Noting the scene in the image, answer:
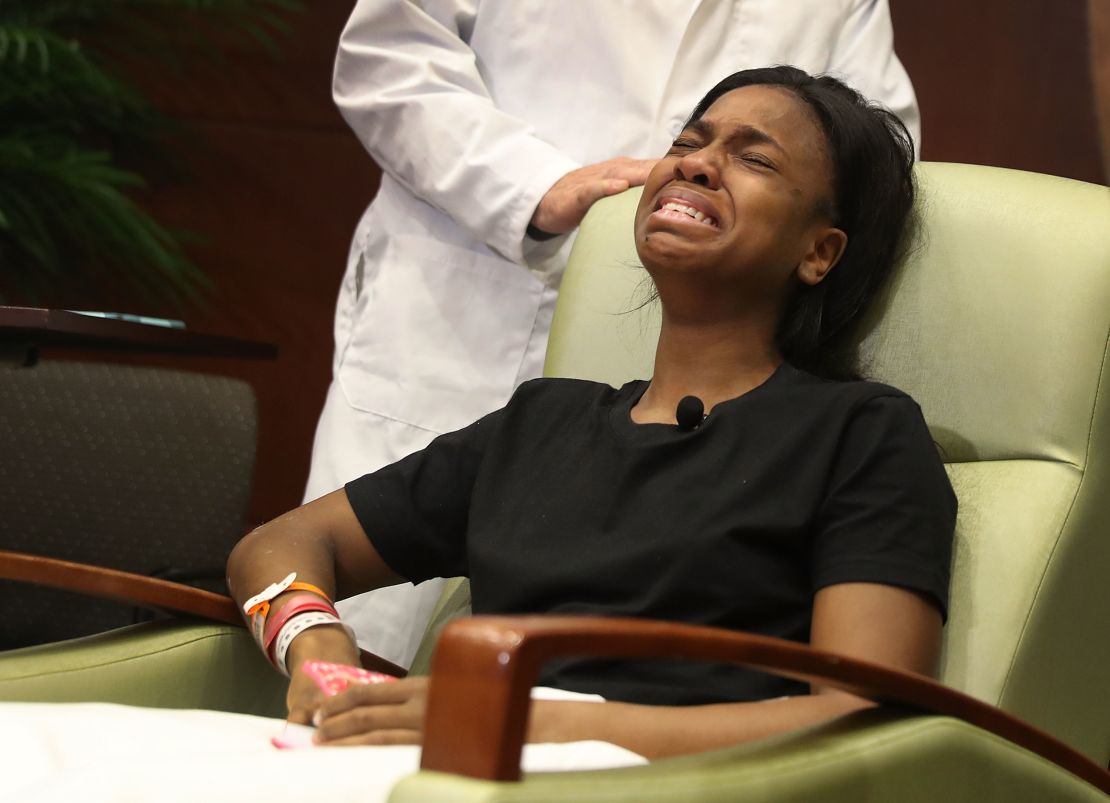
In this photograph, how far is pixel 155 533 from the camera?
1968mm

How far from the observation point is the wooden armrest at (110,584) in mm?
1273

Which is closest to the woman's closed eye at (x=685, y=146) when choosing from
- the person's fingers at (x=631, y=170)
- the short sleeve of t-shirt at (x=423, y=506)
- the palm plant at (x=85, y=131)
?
the person's fingers at (x=631, y=170)

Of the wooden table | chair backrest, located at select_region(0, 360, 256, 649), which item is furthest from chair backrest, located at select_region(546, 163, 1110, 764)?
chair backrest, located at select_region(0, 360, 256, 649)

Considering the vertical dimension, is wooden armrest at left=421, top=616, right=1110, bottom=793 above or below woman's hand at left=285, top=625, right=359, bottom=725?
above

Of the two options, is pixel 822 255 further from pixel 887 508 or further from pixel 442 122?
pixel 442 122

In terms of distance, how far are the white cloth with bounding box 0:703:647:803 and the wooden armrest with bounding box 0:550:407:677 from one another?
7.3 inches

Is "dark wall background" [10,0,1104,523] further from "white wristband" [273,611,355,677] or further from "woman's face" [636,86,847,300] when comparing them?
"white wristband" [273,611,355,677]

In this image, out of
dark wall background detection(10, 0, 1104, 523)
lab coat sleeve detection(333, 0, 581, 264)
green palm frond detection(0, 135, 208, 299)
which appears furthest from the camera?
dark wall background detection(10, 0, 1104, 523)

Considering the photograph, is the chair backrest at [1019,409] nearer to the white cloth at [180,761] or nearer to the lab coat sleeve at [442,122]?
the white cloth at [180,761]

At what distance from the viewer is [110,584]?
129 centimetres

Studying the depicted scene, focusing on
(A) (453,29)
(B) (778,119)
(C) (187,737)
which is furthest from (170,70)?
(C) (187,737)

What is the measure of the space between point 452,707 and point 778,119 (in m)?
0.82

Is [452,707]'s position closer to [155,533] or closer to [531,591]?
[531,591]

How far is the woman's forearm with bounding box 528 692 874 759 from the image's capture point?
39.8 inches
